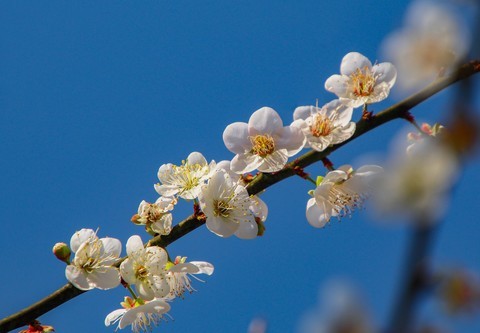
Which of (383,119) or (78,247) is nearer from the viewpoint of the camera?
(383,119)

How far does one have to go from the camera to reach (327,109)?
8.34 feet

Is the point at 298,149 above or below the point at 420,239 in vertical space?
above

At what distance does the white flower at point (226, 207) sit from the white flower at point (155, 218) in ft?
0.51

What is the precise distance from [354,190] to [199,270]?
75 centimetres

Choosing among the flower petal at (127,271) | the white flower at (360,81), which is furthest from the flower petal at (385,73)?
the flower petal at (127,271)

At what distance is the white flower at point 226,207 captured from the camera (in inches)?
98.4

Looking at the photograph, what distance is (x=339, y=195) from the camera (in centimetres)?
260

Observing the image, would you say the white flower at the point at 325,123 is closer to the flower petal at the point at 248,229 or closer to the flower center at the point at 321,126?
the flower center at the point at 321,126

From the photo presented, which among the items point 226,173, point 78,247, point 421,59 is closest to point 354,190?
point 226,173

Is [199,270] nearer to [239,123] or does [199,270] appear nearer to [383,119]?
[239,123]

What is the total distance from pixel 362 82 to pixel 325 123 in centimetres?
35

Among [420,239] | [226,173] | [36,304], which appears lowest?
[420,239]

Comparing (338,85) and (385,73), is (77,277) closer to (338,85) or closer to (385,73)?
(338,85)

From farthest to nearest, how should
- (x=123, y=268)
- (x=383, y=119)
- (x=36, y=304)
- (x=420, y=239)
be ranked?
(x=123, y=268) < (x=383, y=119) < (x=36, y=304) < (x=420, y=239)
